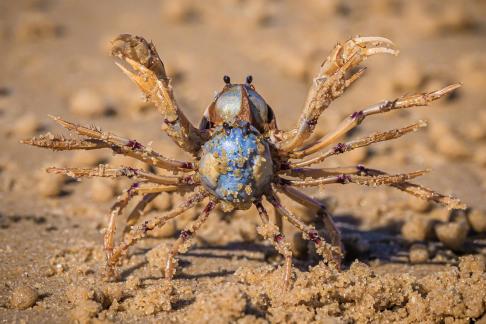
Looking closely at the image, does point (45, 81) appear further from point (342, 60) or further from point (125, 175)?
point (342, 60)

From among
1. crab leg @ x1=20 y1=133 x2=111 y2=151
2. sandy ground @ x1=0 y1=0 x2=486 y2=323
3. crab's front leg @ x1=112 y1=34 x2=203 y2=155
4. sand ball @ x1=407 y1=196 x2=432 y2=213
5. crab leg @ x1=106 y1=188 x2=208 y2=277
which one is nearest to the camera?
crab's front leg @ x1=112 y1=34 x2=203 y2=155

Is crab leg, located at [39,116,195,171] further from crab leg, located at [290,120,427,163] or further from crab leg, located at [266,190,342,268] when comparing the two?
crab leg, located at [290,120,427,163]

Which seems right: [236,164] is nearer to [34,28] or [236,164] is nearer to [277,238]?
[277,238]

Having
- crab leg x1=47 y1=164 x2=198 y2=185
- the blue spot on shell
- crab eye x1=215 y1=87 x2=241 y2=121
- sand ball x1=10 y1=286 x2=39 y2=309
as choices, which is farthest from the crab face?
sand ball x1=10 y1=286 x2=39 y2=309

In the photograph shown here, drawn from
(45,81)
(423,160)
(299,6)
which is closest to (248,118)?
(423,160)

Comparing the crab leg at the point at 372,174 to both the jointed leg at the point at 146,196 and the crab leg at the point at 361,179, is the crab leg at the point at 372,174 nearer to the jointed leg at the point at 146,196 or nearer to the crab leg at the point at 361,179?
the crab leg at the point at 361,179

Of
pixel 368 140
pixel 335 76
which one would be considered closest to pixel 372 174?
pixel 368 140
